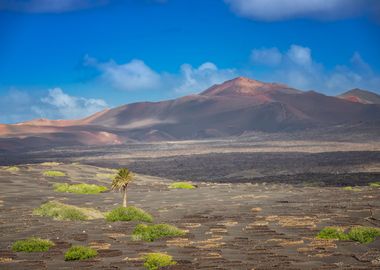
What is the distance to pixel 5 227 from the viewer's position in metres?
24.9

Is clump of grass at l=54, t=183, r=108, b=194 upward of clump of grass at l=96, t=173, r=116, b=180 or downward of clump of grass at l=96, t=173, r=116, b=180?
downward

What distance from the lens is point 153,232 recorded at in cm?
2258

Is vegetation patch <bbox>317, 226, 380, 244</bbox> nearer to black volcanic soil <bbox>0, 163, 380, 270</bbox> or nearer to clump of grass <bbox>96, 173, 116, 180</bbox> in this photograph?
black volcanic soil <bbox>0, 163, 380, 270</bbox>

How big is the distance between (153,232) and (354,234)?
8.15m

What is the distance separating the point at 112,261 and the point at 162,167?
7754cm

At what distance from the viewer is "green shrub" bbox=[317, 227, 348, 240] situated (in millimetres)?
20659

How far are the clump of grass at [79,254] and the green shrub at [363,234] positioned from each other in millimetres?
9642

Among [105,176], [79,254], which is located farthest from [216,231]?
[105,176]

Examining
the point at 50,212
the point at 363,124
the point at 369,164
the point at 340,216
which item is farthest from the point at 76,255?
the point at 363,124

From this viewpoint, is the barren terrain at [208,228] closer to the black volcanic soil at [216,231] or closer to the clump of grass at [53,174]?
the black volcanic soil at [216,231]

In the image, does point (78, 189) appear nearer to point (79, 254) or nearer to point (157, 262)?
point (79, 254)

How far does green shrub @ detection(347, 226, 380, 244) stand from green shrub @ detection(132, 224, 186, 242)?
23.7ft

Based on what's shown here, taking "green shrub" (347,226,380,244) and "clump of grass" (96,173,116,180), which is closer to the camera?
"green shrub" (347,226,380,244)

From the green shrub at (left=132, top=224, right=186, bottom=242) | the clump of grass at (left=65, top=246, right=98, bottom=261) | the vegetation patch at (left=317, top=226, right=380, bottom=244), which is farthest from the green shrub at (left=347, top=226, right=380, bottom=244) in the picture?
the clump of grass at (left=65, top=246, right=98, bottom=261)
